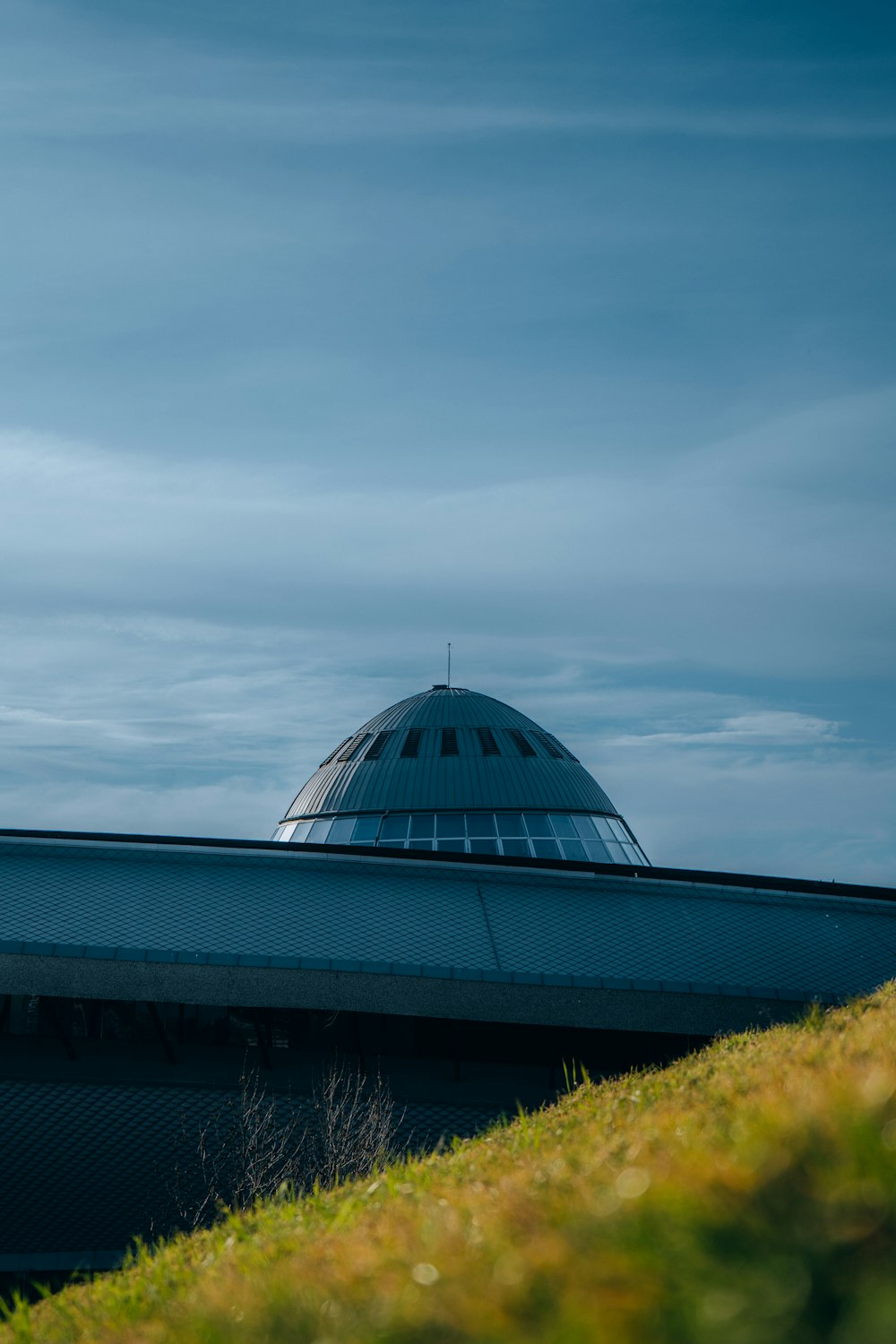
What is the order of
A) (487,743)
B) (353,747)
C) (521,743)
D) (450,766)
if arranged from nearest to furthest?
1. (450,766)
2. (487,743)
3. (521,743)
4. (353,747)

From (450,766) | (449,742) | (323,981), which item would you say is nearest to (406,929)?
(323,981)

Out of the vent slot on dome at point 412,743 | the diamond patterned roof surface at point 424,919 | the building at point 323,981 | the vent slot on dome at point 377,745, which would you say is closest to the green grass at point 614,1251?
the building at point 323,981

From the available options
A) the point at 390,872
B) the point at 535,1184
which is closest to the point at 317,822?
the point at 390,872

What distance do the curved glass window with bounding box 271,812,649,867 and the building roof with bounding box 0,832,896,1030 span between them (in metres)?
12.1

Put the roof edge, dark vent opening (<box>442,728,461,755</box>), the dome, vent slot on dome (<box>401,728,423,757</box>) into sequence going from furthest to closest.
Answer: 1. vent slot on dome (<box>401,728,423,757</box>)
2. dark vent opening (<box>442,728,461,755</box>)
3. the dome
4. the roof edge

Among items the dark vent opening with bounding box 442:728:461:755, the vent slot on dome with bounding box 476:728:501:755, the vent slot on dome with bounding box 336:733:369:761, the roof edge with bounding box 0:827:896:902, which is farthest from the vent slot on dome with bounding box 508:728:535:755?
A: the roof edge with bounding box 0:827:896:902

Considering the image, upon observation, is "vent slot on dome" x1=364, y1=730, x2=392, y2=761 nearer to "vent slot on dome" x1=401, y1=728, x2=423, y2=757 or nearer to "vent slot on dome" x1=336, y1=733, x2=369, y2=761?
"vent slot on dome" x1=336, y1=733, x2=369, y2=761

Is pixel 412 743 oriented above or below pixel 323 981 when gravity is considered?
above

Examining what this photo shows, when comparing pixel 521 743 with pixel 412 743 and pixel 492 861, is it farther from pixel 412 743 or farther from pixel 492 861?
pixel 492 861

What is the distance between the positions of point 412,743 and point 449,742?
1564 millimetres

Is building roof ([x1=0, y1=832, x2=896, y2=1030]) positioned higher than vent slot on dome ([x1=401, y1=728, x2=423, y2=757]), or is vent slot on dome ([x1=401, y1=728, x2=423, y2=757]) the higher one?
vent slot on dome ([x1=401, y1=728, x2=423, y2=757])

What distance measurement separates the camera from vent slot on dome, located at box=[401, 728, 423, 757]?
157 feet

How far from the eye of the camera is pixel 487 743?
4784 cm

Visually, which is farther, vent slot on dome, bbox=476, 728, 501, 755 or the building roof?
vent slot on dome, bbox=476, 728, 501, 755
